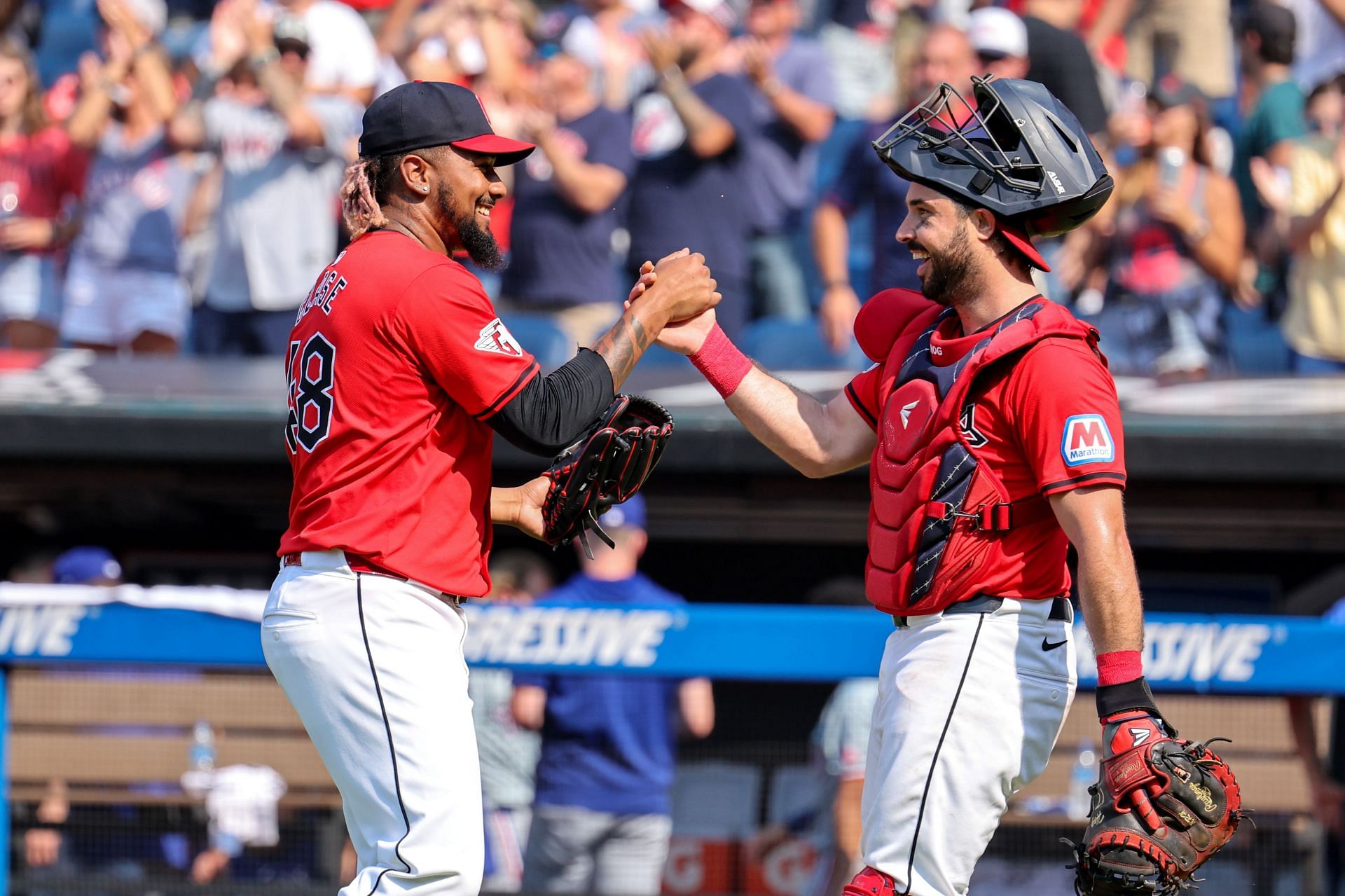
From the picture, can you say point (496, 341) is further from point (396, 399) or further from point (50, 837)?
point (50, 837)

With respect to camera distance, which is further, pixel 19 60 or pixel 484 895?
pixel 19 60

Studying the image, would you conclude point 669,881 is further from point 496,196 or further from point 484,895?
point 496,196

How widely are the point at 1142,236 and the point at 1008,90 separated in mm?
3229

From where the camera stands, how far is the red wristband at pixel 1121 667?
8.49 ft

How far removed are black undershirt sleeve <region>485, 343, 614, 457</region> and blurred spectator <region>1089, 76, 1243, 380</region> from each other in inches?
141

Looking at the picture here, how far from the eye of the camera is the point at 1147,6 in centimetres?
680

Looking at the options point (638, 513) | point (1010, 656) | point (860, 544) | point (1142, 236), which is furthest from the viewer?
→ point (860, 544)

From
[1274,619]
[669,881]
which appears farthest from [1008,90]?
[669,881]

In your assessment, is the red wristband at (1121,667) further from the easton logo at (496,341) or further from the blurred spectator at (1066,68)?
the blurred spectator at (1066,68)

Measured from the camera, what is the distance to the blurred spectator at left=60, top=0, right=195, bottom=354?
6.49 metres

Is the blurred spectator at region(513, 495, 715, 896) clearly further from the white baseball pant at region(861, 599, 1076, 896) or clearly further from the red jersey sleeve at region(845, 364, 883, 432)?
the white baseball pant at region(861, 599, 1076, 896)

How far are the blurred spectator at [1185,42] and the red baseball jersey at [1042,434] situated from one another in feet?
14.6

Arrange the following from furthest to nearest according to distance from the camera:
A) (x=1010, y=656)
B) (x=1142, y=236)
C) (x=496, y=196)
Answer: (x=1142, y=236) → (x=496, y=196) → (x=1010, y=656)

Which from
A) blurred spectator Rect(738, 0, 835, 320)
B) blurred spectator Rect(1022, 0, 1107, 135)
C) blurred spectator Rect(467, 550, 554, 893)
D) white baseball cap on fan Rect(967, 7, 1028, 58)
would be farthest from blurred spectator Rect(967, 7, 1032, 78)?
blurred spectator Rect(467, 550, 554, 893)
